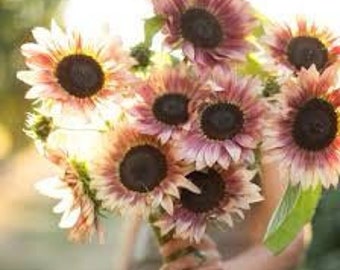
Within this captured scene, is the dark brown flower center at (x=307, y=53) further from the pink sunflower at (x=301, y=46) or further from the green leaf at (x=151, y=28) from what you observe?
the green leaf at (x=151, y=28)

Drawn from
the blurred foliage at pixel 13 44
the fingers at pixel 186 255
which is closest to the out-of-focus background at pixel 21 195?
the blurred foliage at pixel 13 44

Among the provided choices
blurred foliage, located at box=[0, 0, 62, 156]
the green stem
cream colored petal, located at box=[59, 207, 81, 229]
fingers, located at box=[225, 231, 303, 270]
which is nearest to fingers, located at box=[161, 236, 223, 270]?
the green stem

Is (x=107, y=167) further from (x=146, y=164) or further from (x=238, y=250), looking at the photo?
(x=238, y=250)

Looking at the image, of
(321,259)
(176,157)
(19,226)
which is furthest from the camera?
(19,226)

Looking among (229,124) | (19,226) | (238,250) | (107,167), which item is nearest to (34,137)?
(107,167)

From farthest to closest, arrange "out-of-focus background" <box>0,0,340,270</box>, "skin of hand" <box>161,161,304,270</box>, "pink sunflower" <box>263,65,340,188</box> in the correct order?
"out-of-focus background" <box>0,0,340,270</box> → "skin of hand" <box>161,161,304,270</box> → "pink sunflower" <box>263,65,340,188</box>

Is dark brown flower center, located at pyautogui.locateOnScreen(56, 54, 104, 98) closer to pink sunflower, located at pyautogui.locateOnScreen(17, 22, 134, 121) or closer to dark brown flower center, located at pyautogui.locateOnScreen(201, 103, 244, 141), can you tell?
pink sunflower, located at pyautogui.locateOnScreen(17, 22, 134, 121)

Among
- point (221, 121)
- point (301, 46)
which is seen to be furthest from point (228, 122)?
point (301, 46)
